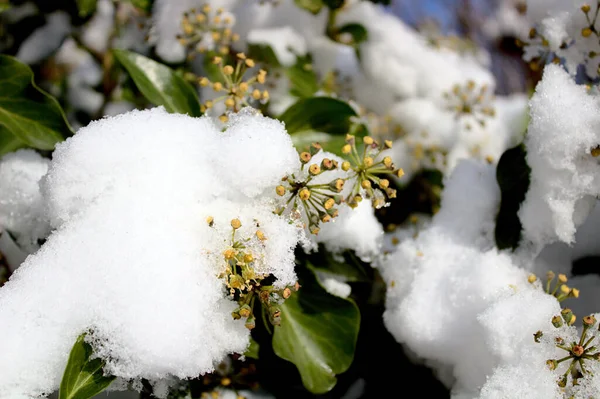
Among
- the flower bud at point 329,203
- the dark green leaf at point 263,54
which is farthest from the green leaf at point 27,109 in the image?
the dark green leaf at point 263,54

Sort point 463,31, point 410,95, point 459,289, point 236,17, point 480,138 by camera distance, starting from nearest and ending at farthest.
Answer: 1. point 459,289
2. point 236,17
3. point 480,138
4. point 410,95
5. point 463,31

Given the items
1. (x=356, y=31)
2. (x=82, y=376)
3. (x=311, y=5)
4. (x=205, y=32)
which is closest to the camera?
(x=82, y=376)

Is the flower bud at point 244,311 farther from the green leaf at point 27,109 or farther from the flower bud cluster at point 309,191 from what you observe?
the green leaf at point 27,109

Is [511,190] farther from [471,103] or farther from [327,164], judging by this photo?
[471,103]

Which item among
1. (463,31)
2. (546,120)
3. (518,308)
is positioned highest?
(546,120)

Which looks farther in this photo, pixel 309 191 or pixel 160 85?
pixel 160 85

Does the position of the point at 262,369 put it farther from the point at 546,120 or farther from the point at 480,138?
the point at 480,138

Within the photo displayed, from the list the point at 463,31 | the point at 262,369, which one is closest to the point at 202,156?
the point at 262,369

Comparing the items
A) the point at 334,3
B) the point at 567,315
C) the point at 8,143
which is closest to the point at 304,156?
the point at 567,315
